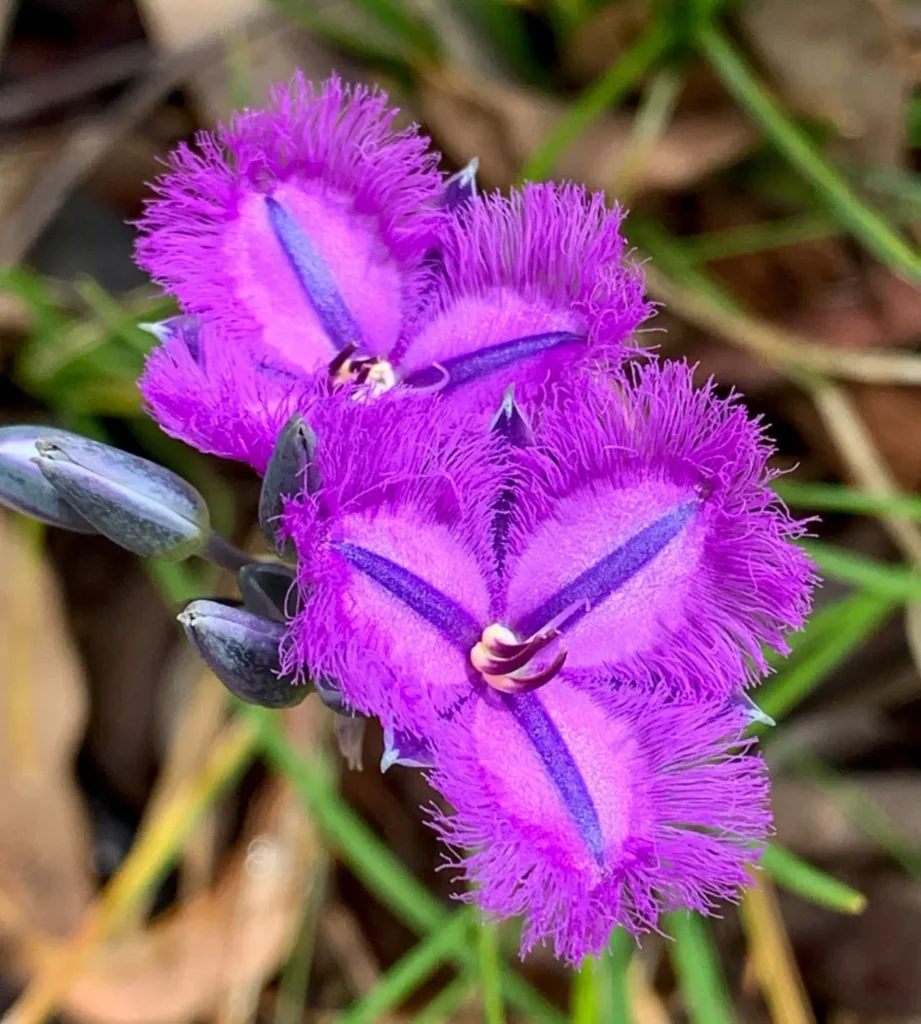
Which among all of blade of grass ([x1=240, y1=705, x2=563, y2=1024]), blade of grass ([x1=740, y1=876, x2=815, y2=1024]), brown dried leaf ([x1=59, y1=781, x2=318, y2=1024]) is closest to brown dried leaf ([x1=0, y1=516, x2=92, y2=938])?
brown dried leaf ([x1=59, y1=781, x2=318, y2=1024])

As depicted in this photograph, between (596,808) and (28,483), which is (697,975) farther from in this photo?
(28,483)

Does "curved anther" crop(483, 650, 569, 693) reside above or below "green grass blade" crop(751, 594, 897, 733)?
above

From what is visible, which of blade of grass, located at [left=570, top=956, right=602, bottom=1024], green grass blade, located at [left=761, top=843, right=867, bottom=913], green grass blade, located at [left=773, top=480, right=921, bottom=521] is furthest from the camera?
green grass blade, located at [left=773, top=480, right=921, bottom=521]

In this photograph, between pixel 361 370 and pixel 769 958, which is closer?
pixel 361 370

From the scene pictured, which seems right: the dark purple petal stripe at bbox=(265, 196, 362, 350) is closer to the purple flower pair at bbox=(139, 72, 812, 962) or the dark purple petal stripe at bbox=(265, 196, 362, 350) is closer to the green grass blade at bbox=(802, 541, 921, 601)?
the purple flower pair at bbox=(139, 72, 812, 962)

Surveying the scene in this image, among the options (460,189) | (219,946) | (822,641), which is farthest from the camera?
(219,946)

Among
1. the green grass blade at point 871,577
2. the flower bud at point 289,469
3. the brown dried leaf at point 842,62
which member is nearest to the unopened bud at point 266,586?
the flower bud at point 289,469

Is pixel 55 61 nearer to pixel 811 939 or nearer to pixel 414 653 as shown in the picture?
pixel 414 653

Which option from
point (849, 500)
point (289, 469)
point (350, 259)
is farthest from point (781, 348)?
point (289, 469)
